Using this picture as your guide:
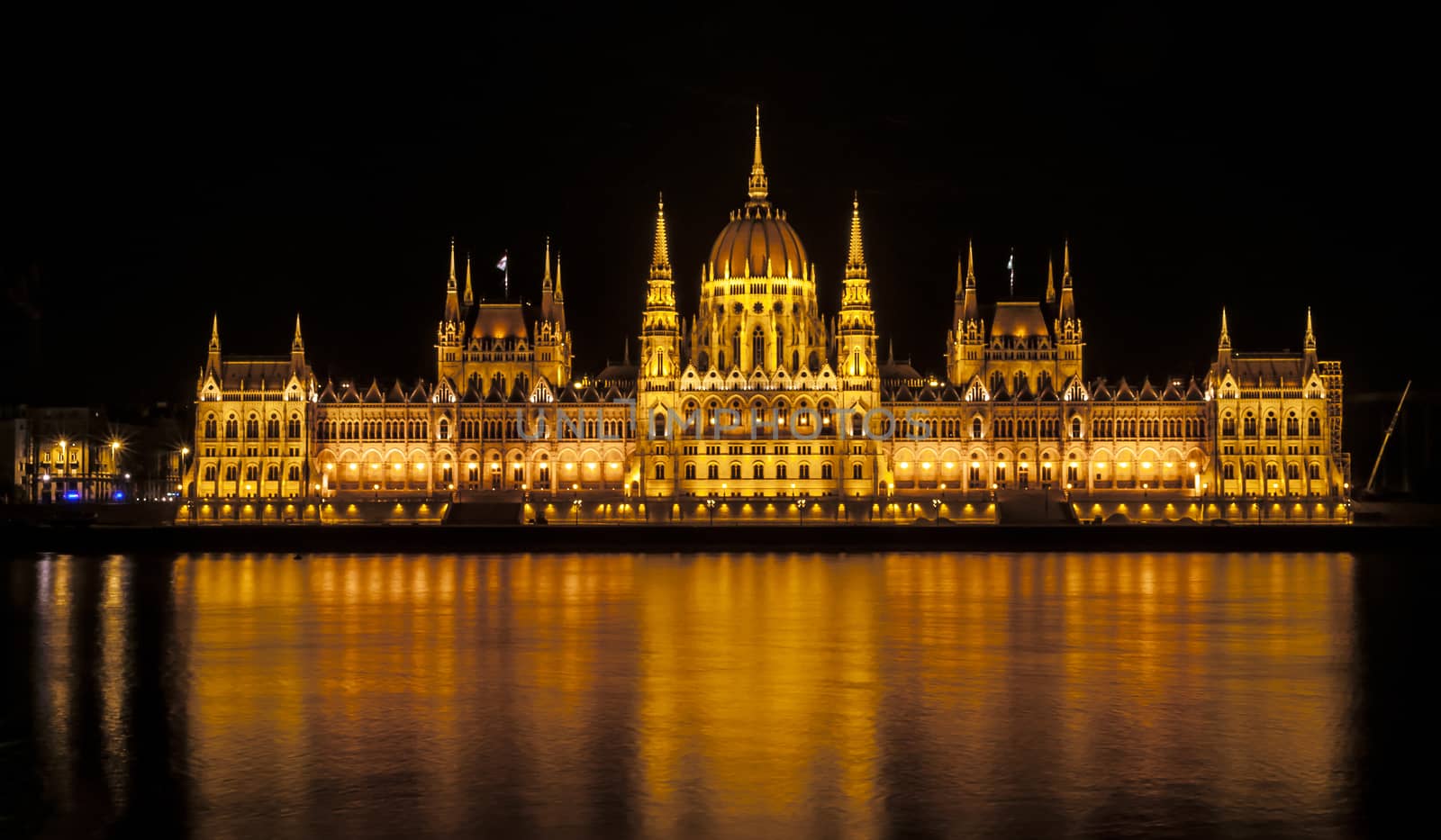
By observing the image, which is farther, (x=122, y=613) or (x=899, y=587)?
(x=899, y=587)

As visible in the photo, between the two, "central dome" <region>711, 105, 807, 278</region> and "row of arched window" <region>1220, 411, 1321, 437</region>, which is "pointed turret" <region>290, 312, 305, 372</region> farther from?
"row of arched window" <region>1220, 411, 1321, 437</region>

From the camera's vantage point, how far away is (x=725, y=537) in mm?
75688

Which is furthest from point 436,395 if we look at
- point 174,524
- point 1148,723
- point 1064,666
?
point 1148,723

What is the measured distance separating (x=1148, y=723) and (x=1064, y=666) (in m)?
7.17

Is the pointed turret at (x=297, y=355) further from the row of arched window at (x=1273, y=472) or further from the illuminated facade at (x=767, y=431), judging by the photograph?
the row of arched window at (x=1273, y=472)

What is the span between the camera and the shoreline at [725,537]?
240 feet

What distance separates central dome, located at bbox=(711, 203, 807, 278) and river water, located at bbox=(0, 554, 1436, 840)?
5730 centimetres

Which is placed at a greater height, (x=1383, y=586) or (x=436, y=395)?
(x=436, y=395)

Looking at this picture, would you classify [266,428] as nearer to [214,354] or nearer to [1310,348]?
[214,354]

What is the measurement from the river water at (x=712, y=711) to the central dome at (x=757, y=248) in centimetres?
5730

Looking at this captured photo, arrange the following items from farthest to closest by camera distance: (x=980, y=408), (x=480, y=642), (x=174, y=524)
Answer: (x=980, y=408) < (x=174, y=524) < (x=480, y=642)

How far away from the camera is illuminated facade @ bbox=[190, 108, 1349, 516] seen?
325 ft

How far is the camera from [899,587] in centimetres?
5312

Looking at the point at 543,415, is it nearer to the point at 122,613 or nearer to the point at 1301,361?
the point at 1301,361
